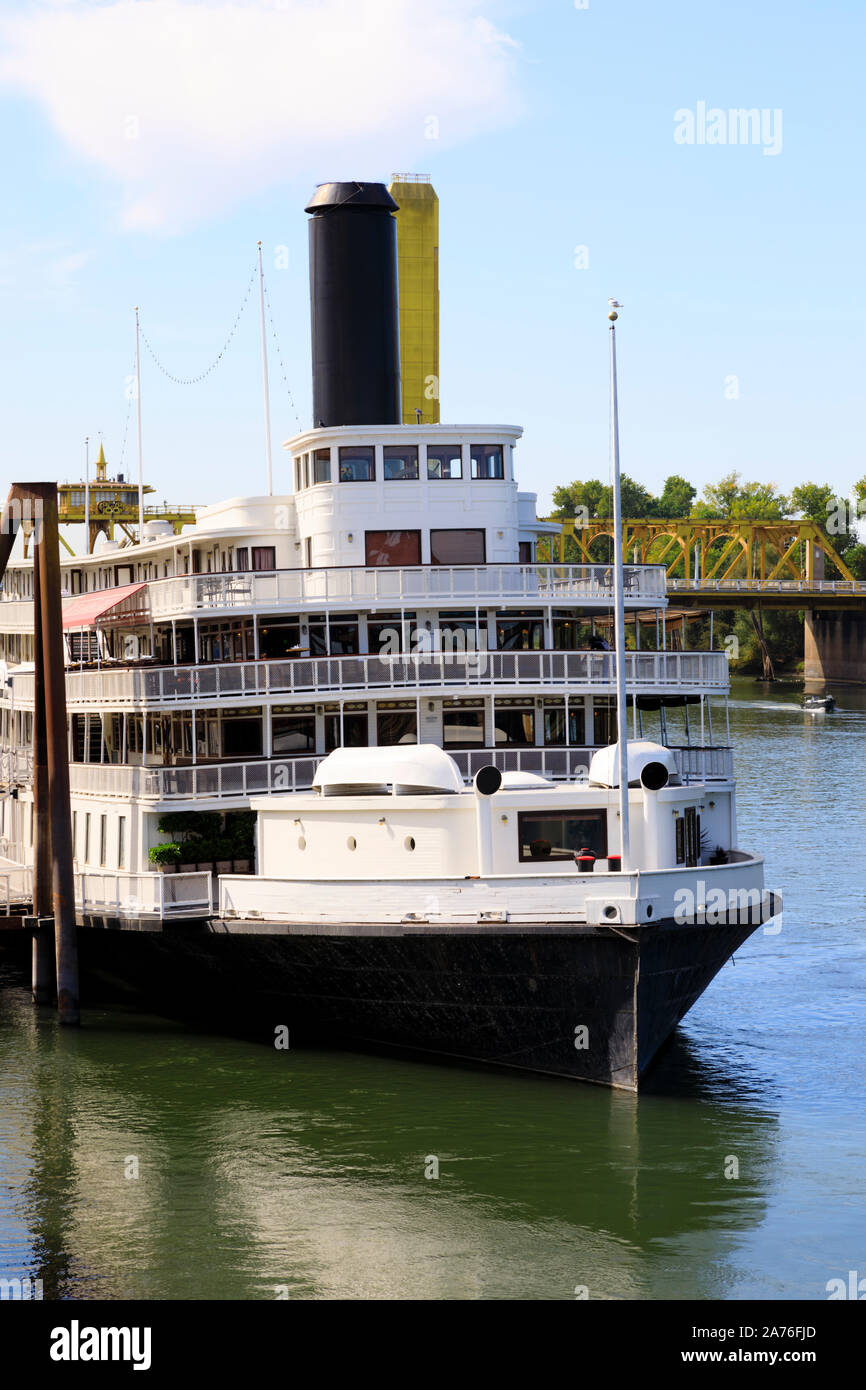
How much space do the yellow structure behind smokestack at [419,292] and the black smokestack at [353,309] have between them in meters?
20.1

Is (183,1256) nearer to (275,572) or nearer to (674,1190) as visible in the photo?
(674,1190)

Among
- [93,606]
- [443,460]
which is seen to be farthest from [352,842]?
[93,606]

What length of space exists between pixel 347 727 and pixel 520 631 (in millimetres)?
4149

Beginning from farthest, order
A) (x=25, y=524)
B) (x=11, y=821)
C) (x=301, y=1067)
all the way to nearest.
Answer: (x=11, y=821), (x=25, y=524), (x=301, y=1067)

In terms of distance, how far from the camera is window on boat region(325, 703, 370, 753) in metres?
33.3

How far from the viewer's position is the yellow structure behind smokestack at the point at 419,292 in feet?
193

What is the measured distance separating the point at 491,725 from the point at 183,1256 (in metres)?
14.0

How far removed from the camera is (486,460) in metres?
35.0

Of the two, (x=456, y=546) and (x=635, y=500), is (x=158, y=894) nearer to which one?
(x=456, y=546)

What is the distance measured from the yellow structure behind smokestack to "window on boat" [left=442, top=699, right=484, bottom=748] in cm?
2665

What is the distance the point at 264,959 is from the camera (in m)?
29.4

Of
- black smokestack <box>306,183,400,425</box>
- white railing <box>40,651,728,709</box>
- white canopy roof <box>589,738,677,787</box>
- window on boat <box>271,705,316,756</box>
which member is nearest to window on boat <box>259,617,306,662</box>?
window on boat <box>271,705,316,756</box>

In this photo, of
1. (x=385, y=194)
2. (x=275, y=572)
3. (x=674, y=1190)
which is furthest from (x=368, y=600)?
(x=674, y=1190)

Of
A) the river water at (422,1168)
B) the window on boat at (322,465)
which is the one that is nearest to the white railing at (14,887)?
the river water at (422,1168)
